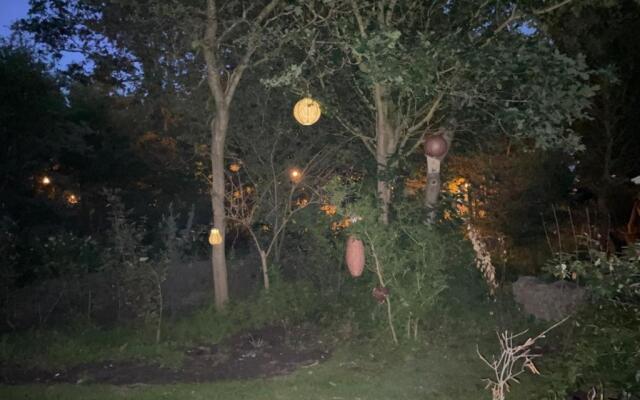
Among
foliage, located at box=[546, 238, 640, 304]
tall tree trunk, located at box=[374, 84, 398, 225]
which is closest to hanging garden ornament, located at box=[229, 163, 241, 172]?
tall tree trunk, located at box=[374, 84, 398, 225]

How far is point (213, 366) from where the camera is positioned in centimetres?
696

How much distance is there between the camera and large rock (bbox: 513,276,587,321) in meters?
8.43

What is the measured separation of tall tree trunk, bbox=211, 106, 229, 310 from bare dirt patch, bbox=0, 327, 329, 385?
1.29 metres

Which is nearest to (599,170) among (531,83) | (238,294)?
(531,83)

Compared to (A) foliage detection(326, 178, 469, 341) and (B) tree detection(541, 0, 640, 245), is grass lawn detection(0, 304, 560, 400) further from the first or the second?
(B) tree detection(541, 0, 640, 245)

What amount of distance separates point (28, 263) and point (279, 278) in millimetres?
4197

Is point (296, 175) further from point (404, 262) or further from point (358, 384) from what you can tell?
point (358, 384)

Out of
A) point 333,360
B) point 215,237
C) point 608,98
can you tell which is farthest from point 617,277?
point 608,98

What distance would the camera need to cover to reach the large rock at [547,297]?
8430 mm

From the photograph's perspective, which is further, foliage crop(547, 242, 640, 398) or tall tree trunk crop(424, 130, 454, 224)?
tall tree trunk crop(424, 130, 454, 224)

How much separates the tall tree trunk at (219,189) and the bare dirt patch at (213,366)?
129cm

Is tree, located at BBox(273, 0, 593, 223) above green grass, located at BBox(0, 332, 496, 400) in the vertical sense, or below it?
above

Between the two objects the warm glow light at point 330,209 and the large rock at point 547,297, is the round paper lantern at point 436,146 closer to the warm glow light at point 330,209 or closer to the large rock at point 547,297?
the warm glow light at point 330,209

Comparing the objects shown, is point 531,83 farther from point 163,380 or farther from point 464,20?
point 163,380
